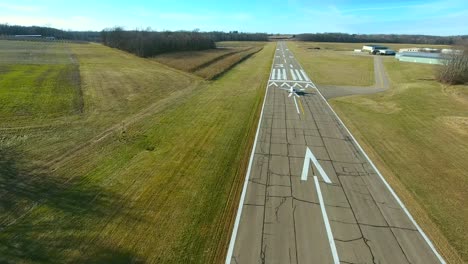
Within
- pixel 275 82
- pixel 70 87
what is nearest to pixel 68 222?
pixel 70 87

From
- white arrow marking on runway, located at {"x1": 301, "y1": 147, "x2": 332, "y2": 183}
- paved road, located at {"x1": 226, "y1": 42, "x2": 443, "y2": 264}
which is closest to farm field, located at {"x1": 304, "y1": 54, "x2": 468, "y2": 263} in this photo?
paved road, located at {"x1": 226, "y1": 42, "x2": 443, "y2": 264}

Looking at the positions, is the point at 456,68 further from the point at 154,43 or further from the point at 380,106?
the point at 154,43

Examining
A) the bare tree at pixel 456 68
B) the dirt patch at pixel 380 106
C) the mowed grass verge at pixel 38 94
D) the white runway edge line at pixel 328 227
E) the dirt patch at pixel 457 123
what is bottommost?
the white runway edge line at pixel 328 227

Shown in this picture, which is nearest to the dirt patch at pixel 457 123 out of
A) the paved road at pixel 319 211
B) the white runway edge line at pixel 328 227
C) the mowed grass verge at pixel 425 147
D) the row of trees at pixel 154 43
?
the mowed grass verge at pixel 425 147

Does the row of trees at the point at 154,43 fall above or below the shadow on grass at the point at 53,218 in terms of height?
above

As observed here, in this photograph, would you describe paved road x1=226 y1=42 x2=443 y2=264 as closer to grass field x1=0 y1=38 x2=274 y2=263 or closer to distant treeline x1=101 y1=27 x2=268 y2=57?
grass field x1=0 y1=38 x2=274 y2=263

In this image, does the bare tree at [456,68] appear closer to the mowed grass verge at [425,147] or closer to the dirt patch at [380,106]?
the mowed grass verge at [425,147]

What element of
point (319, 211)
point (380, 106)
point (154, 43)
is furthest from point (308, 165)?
point (154, 43)
